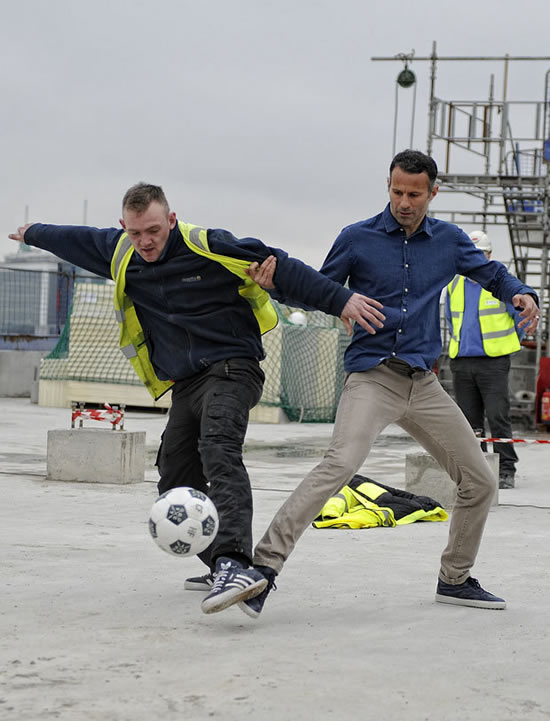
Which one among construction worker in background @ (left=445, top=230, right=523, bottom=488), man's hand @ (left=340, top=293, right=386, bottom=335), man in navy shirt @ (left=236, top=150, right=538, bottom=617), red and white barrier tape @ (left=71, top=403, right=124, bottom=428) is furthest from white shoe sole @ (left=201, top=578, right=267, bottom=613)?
construction worker in background @ (left=445, top=230, right=523, bottom=488)

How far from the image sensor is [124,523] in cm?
770

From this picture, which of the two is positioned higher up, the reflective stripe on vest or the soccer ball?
the reflective stripe on vest

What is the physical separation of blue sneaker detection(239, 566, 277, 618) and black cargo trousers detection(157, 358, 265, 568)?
0.09 meters

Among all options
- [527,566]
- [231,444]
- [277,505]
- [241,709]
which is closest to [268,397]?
[277,505]

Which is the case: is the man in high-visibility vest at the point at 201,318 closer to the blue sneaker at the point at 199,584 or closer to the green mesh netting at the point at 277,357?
the blue sneaker at the point at 199,584

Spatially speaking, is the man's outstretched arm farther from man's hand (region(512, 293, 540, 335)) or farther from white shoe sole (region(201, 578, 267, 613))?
white shoe sole (region(201, 578, 267, 613))

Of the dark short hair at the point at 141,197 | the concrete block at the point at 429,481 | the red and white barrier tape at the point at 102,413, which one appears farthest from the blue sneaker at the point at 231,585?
the red and white barrier tape at the point at 102,413

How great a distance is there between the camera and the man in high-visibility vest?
194 inches

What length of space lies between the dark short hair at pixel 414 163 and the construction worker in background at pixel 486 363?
5.24m

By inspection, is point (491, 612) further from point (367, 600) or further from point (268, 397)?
point (268, 397)

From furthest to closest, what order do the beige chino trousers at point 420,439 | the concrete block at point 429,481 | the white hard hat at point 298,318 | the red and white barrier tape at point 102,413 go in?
1. the white hard hat at point 298,318
2. the red and white barrier tape at point 102,413
3. the concrete block at point 429,481
4. the beige chino trousers at point 420,439

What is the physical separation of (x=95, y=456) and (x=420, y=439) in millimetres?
5041

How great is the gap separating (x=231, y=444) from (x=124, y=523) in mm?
2896

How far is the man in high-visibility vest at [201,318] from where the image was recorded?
16.1 ft
